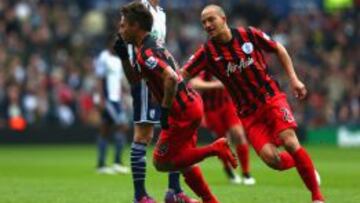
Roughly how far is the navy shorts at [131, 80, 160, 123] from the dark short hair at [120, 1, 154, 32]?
1272 millimetres

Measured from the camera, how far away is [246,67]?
36.0ft

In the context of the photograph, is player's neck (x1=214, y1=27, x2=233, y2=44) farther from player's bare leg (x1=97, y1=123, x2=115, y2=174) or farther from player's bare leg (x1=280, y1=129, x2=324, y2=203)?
player's bare leg (x1=97, y1=123, x2=115, y2=174)

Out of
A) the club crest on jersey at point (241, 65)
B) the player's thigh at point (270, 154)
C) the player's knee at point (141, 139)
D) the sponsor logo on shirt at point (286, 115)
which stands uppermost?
the club crest on jersey at point (241, 65)

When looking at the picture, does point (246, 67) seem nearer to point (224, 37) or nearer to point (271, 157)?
point (224, 37)

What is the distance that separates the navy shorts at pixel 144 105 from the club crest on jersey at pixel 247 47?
117 cm

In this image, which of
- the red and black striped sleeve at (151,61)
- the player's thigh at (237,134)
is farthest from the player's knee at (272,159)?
the player's thigh at (237,134)

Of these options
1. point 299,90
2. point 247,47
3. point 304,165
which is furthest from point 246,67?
point 304,165

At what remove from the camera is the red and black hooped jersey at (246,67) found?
10953 millimetres

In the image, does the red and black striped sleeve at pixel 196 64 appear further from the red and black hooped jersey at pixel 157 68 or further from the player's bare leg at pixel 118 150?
the player's bare leg at pixel 118 150

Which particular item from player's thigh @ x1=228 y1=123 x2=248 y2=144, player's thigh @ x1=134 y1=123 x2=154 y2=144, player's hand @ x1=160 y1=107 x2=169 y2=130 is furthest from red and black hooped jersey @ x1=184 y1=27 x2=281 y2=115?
player's thigh @ x1=228 y1=123 x2=248 y2=144

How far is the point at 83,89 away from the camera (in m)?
29.0

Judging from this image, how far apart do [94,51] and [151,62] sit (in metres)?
21.4

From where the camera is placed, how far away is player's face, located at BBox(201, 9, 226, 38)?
→ 1098cm

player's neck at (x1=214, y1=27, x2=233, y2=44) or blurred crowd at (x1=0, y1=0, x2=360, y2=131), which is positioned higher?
blurred crowd at (x1=0, y1=0, x2=360, y2=131)
